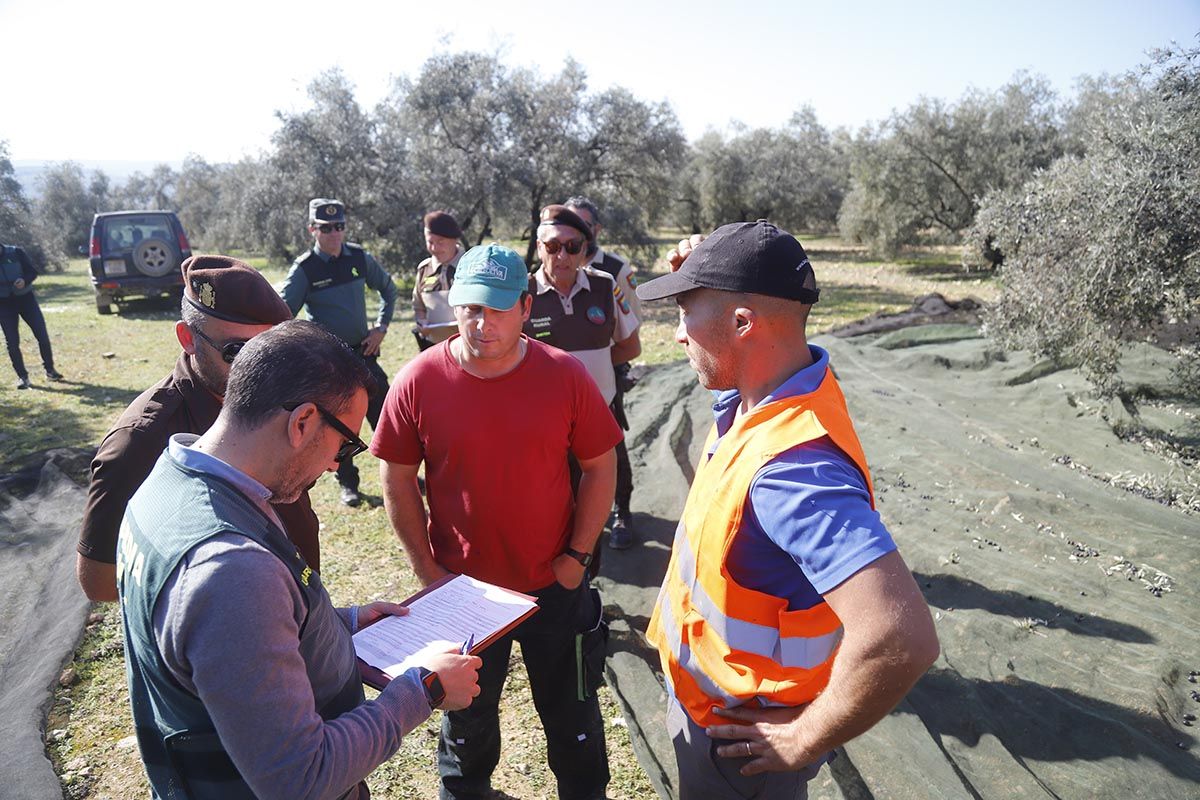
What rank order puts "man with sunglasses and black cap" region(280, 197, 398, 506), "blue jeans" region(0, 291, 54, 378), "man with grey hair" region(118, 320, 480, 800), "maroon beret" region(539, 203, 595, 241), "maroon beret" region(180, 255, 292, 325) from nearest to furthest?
"man with grey hair" region(118, 320, 480, 800), "maroon beret" region(180, 255, 292, 325), "maroon beret" region(539, 203, 595, 241), "man with sunglasses and black cap" region(280, 197, 398, 506), "blue jeans" region(0, 291, 54, 378)

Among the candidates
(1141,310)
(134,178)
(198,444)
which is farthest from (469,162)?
(134,178)

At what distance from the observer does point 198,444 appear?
4.79ft

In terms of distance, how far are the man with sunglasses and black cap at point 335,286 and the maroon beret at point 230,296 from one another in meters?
3.21

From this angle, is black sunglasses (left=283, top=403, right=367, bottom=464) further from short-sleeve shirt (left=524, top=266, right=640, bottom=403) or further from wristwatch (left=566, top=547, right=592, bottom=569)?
short-sleeve shirt (left=524, top=266, right=640, bottom=403)

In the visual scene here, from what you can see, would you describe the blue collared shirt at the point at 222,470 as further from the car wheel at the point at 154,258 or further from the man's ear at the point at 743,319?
the car wheel at the point at 154,258

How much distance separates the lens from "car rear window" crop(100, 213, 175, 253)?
14273mm

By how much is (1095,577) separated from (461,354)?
401cm

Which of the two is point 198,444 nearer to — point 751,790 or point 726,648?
point 726,648

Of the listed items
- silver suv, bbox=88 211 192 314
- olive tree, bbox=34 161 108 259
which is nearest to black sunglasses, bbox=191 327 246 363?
silver suv, bbox=88 211 192 314

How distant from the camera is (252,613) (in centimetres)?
123

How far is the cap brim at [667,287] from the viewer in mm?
1821

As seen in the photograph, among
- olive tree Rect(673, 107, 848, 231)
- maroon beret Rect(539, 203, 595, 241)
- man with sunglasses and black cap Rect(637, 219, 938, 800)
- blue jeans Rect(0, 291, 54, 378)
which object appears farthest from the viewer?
olive tree Rect(673, 107, 848, 231)

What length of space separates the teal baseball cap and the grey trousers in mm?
1478

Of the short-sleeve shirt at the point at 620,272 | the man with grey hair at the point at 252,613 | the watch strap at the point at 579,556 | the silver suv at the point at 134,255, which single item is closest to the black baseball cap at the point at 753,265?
the man with grey hair at the point at 252,613
